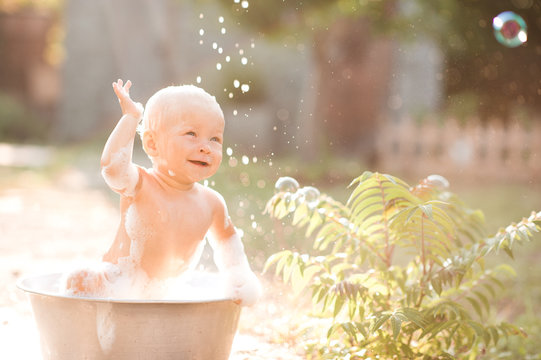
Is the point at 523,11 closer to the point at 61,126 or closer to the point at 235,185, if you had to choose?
the point at 235,185

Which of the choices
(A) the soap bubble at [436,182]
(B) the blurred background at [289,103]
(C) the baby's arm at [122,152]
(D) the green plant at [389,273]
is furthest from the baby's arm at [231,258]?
(B) the blurred background at [289,103]

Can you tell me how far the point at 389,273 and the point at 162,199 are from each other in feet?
3.58

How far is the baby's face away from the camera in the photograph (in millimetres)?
2512

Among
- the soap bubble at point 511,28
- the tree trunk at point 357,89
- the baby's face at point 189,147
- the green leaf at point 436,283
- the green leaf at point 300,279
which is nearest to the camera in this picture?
the baby's face at point 189,147

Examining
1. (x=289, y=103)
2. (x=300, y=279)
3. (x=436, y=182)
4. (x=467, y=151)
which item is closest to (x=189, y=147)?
(x=300, y=279)

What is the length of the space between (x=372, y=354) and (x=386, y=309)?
0.65 ft

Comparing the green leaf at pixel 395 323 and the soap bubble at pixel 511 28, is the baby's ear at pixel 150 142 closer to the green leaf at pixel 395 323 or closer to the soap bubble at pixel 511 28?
the green leaf at pixel 395 323

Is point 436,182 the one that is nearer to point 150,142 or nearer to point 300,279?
point 300,279

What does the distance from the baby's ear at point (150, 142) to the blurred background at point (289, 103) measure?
116cm

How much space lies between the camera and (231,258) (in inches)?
107

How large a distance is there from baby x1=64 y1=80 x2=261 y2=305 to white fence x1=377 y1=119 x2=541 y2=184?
10047 millimetres

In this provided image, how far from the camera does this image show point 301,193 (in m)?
2.97

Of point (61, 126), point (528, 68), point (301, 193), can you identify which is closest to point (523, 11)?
point (528, 68)

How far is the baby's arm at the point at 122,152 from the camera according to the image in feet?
7.72
